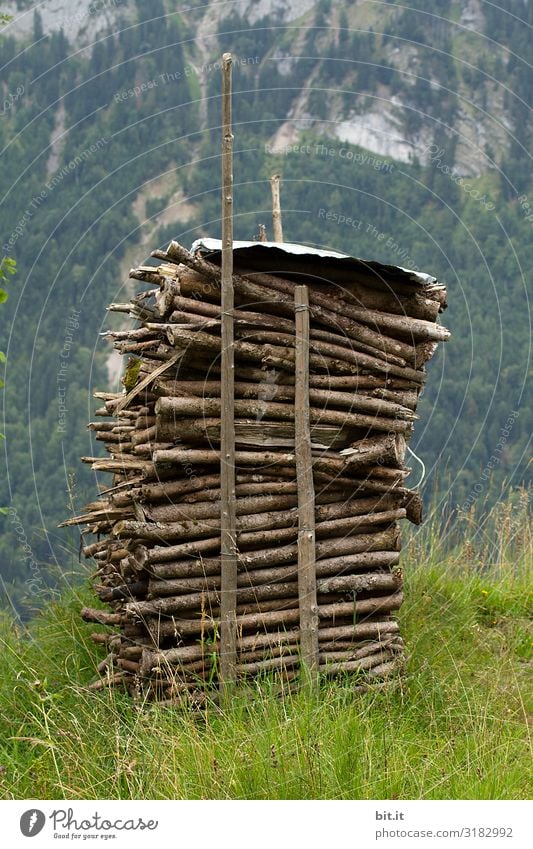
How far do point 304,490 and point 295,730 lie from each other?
6.49 feet

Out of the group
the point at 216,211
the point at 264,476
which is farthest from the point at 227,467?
the point at 216,211

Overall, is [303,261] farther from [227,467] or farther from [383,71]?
[383,71]

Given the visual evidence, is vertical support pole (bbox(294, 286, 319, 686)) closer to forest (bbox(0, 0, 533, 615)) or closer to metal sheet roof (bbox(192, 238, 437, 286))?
metal sheet roof (bbox(192, 238, 437, 286))

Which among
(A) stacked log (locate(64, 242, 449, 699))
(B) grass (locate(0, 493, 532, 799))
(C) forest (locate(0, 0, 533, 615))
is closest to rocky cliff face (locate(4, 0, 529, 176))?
(C) forest (locate(0, 0, 533, 615))

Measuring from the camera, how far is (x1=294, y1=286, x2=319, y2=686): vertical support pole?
26.1ft

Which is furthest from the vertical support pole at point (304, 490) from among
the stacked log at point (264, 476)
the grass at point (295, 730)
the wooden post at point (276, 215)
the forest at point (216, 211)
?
the forest at point (216, 211)

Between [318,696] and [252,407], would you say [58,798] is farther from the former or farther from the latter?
[252,407]

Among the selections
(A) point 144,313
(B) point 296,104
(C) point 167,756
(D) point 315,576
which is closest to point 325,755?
(C) point 167,756

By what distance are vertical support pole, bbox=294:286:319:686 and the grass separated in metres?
0.44

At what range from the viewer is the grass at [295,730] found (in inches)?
239

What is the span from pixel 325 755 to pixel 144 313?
12.5 feet

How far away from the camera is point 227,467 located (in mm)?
7727

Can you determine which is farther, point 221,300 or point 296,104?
point 296,104

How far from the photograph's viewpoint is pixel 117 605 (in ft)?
28.1
